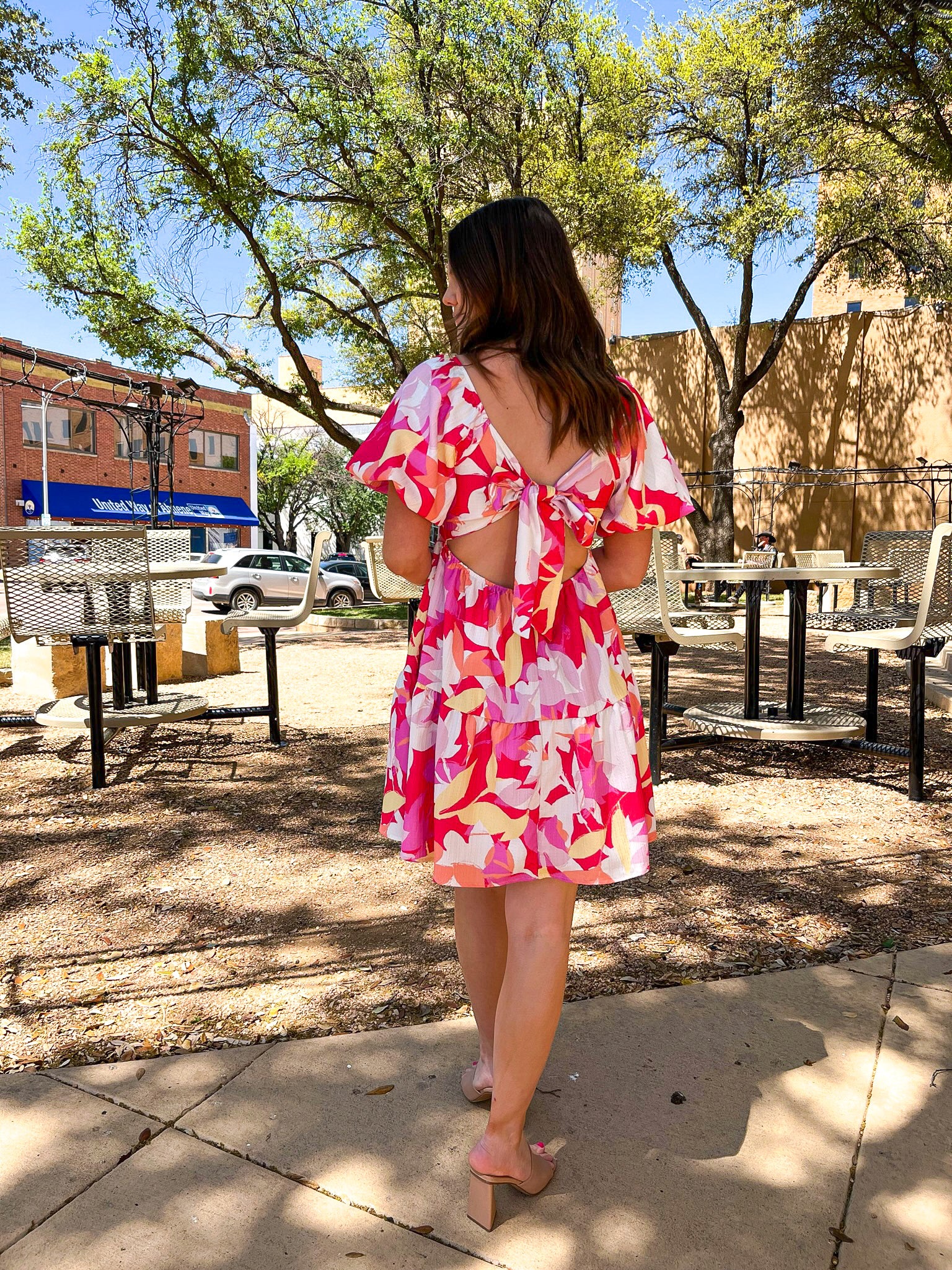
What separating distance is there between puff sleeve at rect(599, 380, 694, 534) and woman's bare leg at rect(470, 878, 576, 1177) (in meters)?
0.72

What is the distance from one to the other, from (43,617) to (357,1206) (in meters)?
3.94

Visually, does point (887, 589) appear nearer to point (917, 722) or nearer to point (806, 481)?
point (917, 722)

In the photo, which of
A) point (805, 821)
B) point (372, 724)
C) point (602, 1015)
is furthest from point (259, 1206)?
point (372, 724)

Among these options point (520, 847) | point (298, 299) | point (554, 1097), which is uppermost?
point (298, 299)

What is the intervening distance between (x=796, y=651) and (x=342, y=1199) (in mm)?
3947

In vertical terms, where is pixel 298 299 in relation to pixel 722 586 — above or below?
above

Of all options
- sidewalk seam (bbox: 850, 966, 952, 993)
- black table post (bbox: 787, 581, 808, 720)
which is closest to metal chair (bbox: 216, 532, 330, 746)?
black table post (bbox: 787, 581, 808, 720)

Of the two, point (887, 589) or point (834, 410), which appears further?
point (834, 410)

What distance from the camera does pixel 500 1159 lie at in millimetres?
1640

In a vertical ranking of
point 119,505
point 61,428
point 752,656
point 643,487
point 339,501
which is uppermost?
point 61,428

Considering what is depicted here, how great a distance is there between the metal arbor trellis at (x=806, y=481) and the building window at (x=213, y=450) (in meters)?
21.4

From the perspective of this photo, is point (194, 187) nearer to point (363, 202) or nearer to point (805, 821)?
point (363, 202)

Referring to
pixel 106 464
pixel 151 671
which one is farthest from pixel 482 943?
pixel 106 464

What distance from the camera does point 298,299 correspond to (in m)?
17.1
